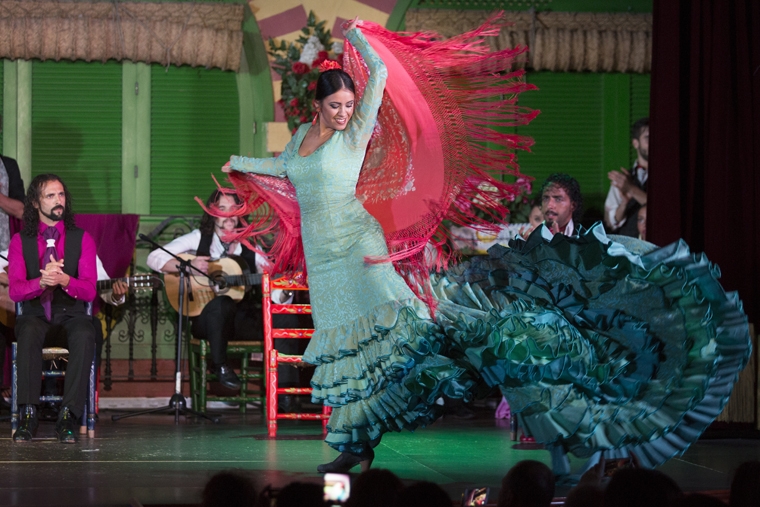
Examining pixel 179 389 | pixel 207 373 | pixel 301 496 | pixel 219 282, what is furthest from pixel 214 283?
pixel 301 496

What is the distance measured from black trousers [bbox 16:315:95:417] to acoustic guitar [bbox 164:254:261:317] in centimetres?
123

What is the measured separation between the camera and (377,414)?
12.1ft

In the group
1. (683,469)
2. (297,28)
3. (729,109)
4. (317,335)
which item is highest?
(297,28)

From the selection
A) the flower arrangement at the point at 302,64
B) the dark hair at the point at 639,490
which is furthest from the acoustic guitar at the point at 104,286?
the dark hair at the point at 639,490

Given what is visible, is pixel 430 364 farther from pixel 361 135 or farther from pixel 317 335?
pixel 361 135

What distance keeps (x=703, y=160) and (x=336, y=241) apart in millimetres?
2442

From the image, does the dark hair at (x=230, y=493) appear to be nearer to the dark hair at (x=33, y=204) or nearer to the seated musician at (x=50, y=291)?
the seated musician at (x=50, y=291)

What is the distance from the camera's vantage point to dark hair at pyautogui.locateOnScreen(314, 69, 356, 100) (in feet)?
12.4

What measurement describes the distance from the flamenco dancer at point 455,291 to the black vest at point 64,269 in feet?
4.87

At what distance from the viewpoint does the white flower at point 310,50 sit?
23.8ft

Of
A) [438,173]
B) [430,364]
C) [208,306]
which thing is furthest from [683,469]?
[208,306]

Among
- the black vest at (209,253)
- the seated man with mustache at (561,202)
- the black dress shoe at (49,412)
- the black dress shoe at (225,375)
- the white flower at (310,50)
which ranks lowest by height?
the black dress shoe at (49,412)

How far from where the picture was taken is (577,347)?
337 centimetres

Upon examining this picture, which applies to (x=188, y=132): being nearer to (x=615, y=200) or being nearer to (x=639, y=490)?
(x=615, y=200)
